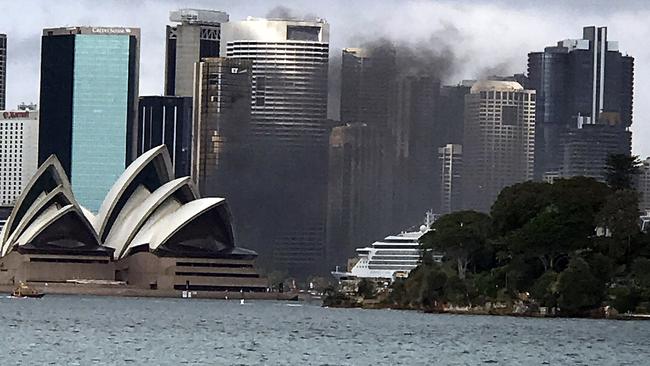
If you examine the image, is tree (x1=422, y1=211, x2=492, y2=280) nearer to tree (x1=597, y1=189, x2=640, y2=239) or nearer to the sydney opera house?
tree (x1=597, y1=189, x2=640, y2=239)

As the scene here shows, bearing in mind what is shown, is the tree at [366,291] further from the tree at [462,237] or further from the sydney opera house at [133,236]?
the sydney opera house at [133,236]

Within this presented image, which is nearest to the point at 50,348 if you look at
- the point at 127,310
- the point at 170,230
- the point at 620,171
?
the point at 127,310

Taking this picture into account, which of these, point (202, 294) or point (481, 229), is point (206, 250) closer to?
point (202, 294)

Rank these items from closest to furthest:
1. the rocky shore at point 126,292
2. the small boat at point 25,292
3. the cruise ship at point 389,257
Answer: the small boat at point 25,292 < the rocky shore at point 126,292 < the cruise ship at point 389,257

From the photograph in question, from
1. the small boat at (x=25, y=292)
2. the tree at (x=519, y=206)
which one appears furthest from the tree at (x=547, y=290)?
the small boat at (x=25, y=292)

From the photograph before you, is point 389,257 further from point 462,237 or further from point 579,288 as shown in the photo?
point 579,288

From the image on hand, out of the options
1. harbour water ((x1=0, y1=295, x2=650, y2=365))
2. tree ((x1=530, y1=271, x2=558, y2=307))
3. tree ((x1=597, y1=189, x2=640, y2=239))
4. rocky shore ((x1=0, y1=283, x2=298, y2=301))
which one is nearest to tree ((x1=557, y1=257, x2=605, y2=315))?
tree ((x1=530, y1=271, x2=558, y2=307))

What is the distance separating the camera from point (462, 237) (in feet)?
397

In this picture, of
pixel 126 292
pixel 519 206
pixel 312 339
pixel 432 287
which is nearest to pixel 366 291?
pixel 432 287

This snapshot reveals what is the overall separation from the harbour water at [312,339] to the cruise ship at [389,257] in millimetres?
59564

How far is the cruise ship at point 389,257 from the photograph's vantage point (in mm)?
170000

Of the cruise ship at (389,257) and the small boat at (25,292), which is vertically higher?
the cruise ship at (389,257)

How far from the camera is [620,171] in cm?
12275

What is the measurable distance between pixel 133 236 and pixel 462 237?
50.2 meters
